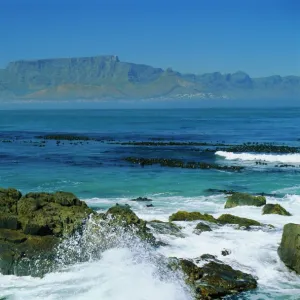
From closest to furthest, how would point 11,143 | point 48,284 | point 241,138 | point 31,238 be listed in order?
point 48,284
point 31,238
point 11,143
point 241,138

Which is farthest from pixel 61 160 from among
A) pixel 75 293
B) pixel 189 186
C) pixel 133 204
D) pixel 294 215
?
pixel 75 293

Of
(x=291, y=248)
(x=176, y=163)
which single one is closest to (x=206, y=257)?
(x=291, y=248)

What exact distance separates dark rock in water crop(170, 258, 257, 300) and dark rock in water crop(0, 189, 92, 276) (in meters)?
4.47

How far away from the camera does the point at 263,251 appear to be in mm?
20594

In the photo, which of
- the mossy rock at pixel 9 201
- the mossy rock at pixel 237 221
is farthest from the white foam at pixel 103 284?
the mossy rock at pixel 237 221

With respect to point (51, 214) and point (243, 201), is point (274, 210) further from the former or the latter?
point (51, 214)

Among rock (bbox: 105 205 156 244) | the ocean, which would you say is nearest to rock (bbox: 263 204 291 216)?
the ocean

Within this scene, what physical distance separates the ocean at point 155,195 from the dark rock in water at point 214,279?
16.8 inches

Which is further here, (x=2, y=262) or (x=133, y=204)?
(x=133, y=204)

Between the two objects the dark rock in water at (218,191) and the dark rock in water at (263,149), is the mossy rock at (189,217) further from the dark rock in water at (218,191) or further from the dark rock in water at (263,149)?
the dark rock in water at (263,149)

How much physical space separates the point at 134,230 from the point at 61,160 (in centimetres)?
3456

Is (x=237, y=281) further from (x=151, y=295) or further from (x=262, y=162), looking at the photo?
(x=262, y=162)

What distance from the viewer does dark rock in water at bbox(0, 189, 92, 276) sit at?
18359mm

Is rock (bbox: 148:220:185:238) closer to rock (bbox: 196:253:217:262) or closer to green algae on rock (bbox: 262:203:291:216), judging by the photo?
rock (bbox: 196:253:217:262)
